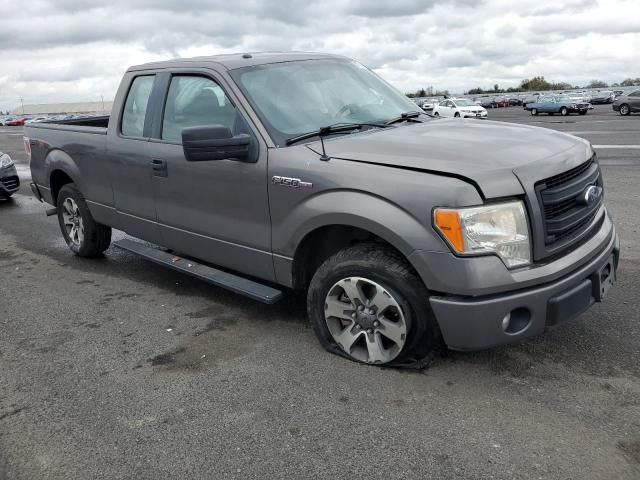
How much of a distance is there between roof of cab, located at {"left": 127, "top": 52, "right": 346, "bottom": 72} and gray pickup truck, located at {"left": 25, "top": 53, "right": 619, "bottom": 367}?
2 centimetres

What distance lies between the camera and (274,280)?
396 centimetres

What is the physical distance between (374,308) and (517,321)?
30.5 inches

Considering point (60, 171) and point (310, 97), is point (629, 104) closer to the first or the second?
point (60, 171)

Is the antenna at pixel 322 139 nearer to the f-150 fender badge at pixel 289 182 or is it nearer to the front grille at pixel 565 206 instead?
the f-150 fender badge at pixel 289 182

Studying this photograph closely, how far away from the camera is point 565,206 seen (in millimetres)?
3260

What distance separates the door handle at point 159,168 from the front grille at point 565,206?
2.71 metres

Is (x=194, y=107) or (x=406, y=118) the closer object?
(x=406, y=118)

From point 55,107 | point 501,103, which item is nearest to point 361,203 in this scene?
point 501,103

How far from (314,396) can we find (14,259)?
15.4 ft

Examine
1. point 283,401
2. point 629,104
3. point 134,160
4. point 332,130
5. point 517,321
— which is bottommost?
point 629,104

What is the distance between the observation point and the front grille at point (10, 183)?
32.7ft

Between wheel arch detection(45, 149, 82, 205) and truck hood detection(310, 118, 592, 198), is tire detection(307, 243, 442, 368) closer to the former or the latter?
truck hood detection(310, 118, 592, 198)

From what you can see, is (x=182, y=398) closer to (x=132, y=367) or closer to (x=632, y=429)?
(x=132, y=367)

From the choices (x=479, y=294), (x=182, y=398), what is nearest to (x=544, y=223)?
(x=479, y=294)
